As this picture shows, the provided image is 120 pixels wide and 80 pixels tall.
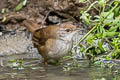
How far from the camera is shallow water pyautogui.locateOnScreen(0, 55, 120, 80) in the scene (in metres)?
6.07

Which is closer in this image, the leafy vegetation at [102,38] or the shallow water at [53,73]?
the shallow water at [53,73]

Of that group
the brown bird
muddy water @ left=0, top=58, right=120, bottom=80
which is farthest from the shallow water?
the brown bird

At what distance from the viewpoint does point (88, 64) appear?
700cm

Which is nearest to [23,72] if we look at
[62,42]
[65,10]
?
[62,42]

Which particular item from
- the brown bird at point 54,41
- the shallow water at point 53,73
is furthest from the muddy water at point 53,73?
the brown bird at point 54,41

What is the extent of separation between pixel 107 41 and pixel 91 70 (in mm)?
1133

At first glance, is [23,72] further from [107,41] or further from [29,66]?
[107,41]

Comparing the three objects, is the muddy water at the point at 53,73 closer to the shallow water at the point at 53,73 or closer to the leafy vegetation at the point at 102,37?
the shallow water at the point at 53,73

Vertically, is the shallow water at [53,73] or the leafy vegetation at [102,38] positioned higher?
the leafy vegetation at [102,38]

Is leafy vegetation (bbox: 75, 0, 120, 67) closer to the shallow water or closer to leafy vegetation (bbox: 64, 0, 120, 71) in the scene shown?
leafy vegetation (bbox: 64, 0, 120, 71)

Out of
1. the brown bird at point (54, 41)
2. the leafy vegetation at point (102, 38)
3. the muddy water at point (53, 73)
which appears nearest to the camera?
the muddy water at point (53, 73)

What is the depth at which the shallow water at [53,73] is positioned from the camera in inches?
239

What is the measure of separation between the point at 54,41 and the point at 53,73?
0.79 m

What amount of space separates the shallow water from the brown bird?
0.71ft
